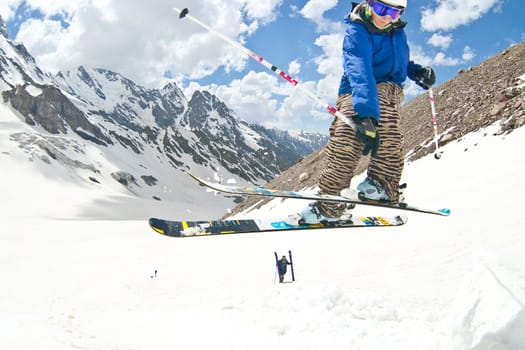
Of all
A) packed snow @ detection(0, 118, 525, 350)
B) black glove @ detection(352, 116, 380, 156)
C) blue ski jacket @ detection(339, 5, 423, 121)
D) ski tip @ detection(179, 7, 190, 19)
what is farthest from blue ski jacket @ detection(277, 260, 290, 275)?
ski tip @ detection(179, 7, 190, 19)

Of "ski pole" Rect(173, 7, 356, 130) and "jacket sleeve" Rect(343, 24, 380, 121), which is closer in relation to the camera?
"jacket sleeve" Rect(343, 24, 380, 121)

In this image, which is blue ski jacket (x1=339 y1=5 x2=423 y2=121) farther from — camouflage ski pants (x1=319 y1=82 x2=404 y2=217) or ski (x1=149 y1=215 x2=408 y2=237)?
ski (x1=149 y1=215 x2=408 y2=237)

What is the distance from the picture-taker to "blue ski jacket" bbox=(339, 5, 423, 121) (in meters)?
3.80

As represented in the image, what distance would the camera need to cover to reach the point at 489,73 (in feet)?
83.9

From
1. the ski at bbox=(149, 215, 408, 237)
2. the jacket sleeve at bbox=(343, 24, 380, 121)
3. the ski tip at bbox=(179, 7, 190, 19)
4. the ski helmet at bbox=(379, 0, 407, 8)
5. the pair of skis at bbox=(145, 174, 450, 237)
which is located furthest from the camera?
→ the ski at bbox=(149, 215, 408, 237)

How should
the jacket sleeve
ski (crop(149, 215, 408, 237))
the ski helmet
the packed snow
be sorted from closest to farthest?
the packed snow
the jacket sleeve
the ski helmet
ski (crop(149, 215, 408, 237))

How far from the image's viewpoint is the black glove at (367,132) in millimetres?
3807

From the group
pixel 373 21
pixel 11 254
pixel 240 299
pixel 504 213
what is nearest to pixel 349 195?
pixel 373 21

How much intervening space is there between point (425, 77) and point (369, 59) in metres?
1.32

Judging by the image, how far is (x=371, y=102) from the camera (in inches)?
149

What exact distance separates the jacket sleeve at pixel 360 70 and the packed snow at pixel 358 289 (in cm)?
162

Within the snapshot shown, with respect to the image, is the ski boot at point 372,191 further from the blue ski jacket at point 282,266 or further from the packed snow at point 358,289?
the blue ski jacket at point 282,266

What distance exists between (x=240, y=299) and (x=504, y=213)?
5455mm

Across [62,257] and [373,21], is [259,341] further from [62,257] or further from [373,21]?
[62,257]
